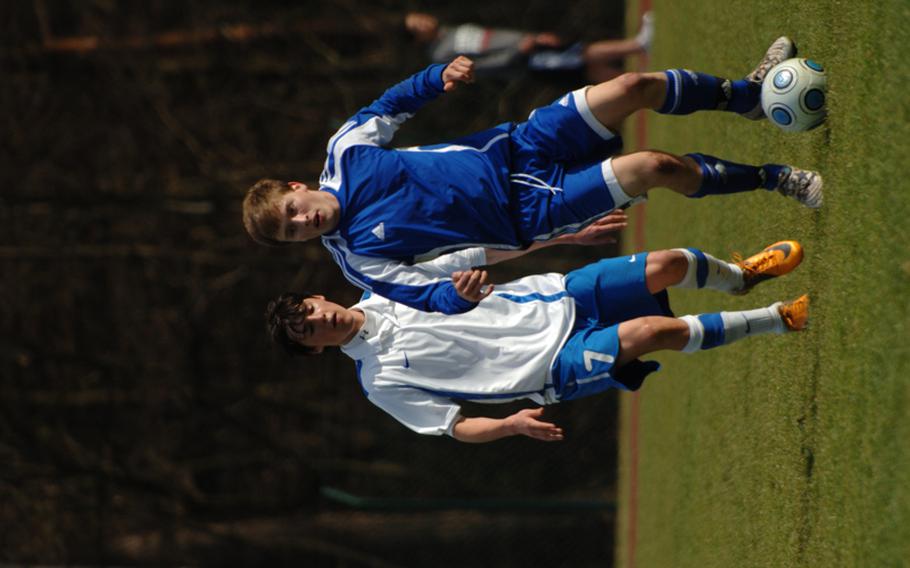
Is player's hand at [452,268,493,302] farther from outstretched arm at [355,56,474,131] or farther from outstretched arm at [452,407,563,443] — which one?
outstretched arm at [355,56,474,131]

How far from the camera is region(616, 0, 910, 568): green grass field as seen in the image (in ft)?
10.9

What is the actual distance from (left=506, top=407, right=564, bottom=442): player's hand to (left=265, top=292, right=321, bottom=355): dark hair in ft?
3.05

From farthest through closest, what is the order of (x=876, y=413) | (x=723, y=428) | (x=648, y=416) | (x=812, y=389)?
(x=648, y=416) < (x=723, y=428) < (x=812, y=389) < (x=876, y=413)

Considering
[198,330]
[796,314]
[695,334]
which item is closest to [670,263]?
[695,334]

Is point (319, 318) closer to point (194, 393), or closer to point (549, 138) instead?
point (549, 138)

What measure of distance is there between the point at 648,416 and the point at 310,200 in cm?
511

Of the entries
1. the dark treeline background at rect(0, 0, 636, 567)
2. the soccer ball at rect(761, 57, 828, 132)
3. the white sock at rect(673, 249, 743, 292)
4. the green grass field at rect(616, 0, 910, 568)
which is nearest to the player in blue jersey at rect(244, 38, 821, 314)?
the soccer ball at rect(761, 57, 828, 132)

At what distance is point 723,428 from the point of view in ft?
19.0

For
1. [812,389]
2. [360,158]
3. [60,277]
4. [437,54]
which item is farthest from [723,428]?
[60,277]

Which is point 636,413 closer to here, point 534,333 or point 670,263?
point 534,333

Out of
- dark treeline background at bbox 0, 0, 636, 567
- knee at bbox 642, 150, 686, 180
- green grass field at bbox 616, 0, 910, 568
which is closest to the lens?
green grass field at bbox 616, 0, 910, 568

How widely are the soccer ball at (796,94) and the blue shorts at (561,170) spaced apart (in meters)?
0.62

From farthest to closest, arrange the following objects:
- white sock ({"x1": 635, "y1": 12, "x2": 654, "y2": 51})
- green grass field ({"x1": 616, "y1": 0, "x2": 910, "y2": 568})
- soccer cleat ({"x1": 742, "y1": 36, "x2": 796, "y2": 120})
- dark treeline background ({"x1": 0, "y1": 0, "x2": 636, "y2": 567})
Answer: dark treeline background ({"x1": 0, "y1": 0, "x2": 636, "y2": 567})
white sock ({"x1": 635, "y1": 12, "x2": 654, "y2": 51})
soccer cleat ({"x1": 742, "y1": 36, "x2": 796, "y2": 120})
green grass field ({"x1": 616, "y1": 0, "x2": 910, "y2": 568})

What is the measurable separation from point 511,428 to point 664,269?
0.90 metres
